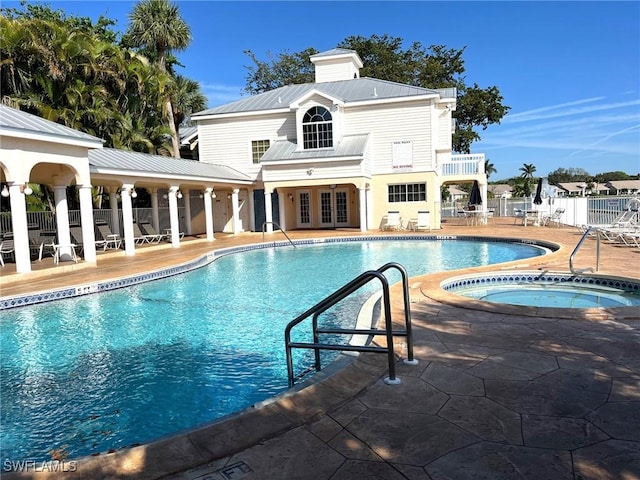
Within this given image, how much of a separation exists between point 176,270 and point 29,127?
4.95 meters

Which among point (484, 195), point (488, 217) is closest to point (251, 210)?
point (484, 195)

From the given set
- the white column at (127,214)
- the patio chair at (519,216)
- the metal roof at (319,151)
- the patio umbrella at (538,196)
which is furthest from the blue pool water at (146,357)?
the patio chair at (519,216)

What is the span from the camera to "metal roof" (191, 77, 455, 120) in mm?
22966

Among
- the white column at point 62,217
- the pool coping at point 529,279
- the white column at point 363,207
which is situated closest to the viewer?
the pool coping at point 529,279

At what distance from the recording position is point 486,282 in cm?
939

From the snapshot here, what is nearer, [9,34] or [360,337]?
[360,337]

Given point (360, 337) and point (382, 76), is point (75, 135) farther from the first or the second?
point (382, 76)

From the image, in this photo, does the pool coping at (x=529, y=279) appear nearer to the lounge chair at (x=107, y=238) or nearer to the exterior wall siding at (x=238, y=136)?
the lounge chair at (x=107, y=238)

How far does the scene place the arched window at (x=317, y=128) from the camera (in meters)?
22.7

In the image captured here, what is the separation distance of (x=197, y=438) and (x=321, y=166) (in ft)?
63.5

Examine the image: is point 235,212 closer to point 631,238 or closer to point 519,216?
point 631,238

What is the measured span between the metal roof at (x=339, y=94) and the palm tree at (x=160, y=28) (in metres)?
4.12

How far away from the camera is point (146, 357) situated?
6.01m

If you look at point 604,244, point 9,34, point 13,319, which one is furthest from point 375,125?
point 13,319
